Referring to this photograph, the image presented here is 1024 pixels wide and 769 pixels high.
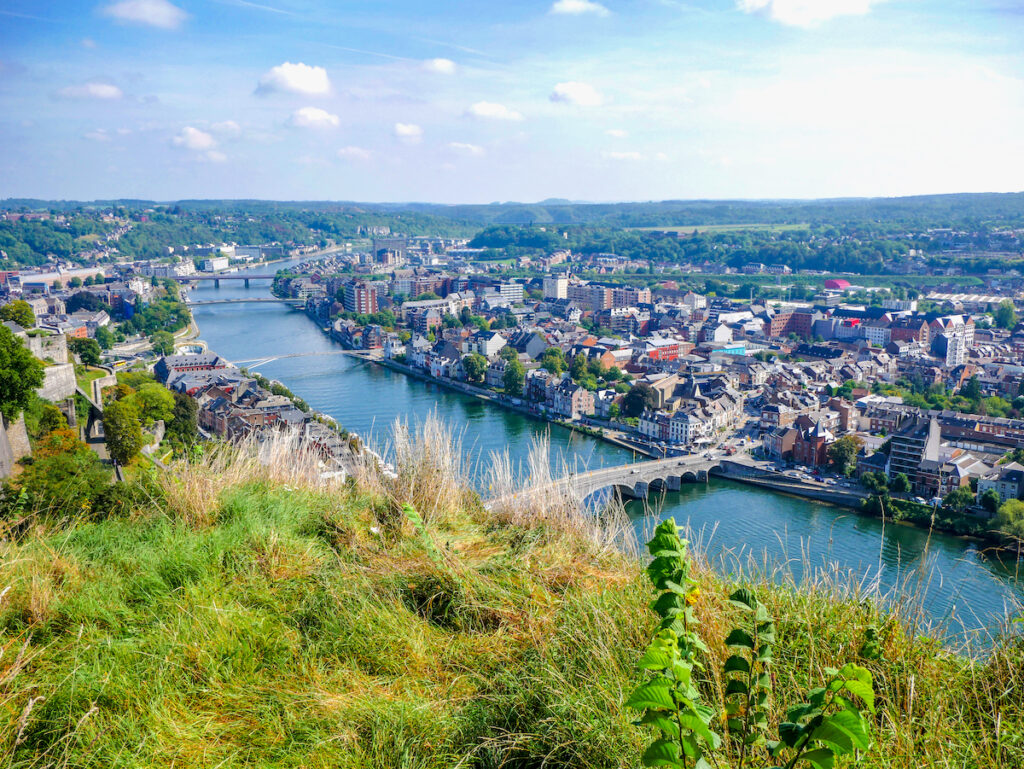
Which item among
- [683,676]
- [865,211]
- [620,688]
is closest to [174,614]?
[620,688]

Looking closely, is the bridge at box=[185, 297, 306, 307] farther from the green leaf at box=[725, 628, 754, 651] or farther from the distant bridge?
the green leaf at box=[725, 628, 754, 651]

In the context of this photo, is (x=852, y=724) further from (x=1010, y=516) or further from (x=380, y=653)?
(x=1010, y=516)

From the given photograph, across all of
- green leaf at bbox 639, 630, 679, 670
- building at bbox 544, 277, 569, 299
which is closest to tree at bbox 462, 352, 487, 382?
building at bbox 544, 277, 569, 299

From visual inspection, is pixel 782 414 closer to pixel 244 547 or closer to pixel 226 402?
pixel 226 402

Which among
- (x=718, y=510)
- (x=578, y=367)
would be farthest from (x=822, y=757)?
(x=578, y=367)

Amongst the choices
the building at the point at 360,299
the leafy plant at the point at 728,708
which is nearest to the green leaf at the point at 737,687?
the leafy plant at the point at 728,708

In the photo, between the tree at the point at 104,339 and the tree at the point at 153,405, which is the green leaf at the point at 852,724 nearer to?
the tree at the point at 153,405
